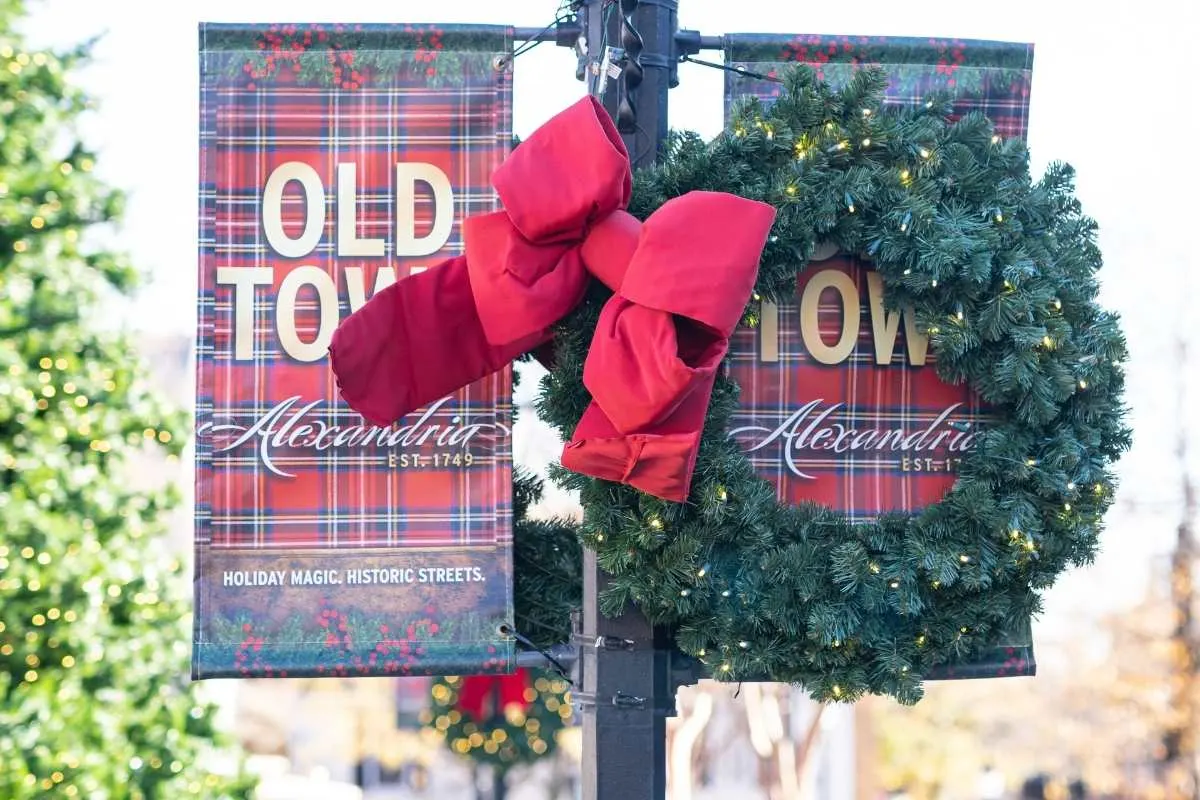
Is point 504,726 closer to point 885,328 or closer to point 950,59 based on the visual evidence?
point 885,328

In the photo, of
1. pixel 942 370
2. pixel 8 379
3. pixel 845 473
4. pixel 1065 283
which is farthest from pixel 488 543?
pixel 8 379

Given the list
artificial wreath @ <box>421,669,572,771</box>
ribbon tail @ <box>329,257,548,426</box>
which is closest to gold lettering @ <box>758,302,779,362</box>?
ribbon tail @ <box>329,257,548,426</box>

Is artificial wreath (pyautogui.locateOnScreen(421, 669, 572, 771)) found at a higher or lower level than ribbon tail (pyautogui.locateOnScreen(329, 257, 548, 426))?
lower

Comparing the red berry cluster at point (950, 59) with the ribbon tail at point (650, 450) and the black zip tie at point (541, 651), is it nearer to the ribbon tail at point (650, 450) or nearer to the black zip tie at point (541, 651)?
the ribbon tail at point (650, 450)

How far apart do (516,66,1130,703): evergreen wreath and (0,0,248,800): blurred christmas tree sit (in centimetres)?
326

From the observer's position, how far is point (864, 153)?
7.25 feet

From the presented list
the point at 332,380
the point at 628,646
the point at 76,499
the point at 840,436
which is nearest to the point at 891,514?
the point at 840,436

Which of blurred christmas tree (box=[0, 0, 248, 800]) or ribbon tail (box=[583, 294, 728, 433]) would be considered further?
blurred christmas tree (box=[0, 0, 248, 800])

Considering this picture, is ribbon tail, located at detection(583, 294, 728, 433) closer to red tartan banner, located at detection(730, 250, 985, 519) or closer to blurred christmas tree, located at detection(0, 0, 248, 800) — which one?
red tartan banner, located at detection(730, 250, 985, 519)

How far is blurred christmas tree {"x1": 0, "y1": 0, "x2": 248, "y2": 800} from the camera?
4.61m

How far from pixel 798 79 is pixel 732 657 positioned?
1.05 metres

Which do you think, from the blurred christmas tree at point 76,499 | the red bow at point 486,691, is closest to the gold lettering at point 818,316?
the red bow at point 486,691

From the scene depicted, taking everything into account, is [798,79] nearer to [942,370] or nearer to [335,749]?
[942,370]

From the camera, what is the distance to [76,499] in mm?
4828
